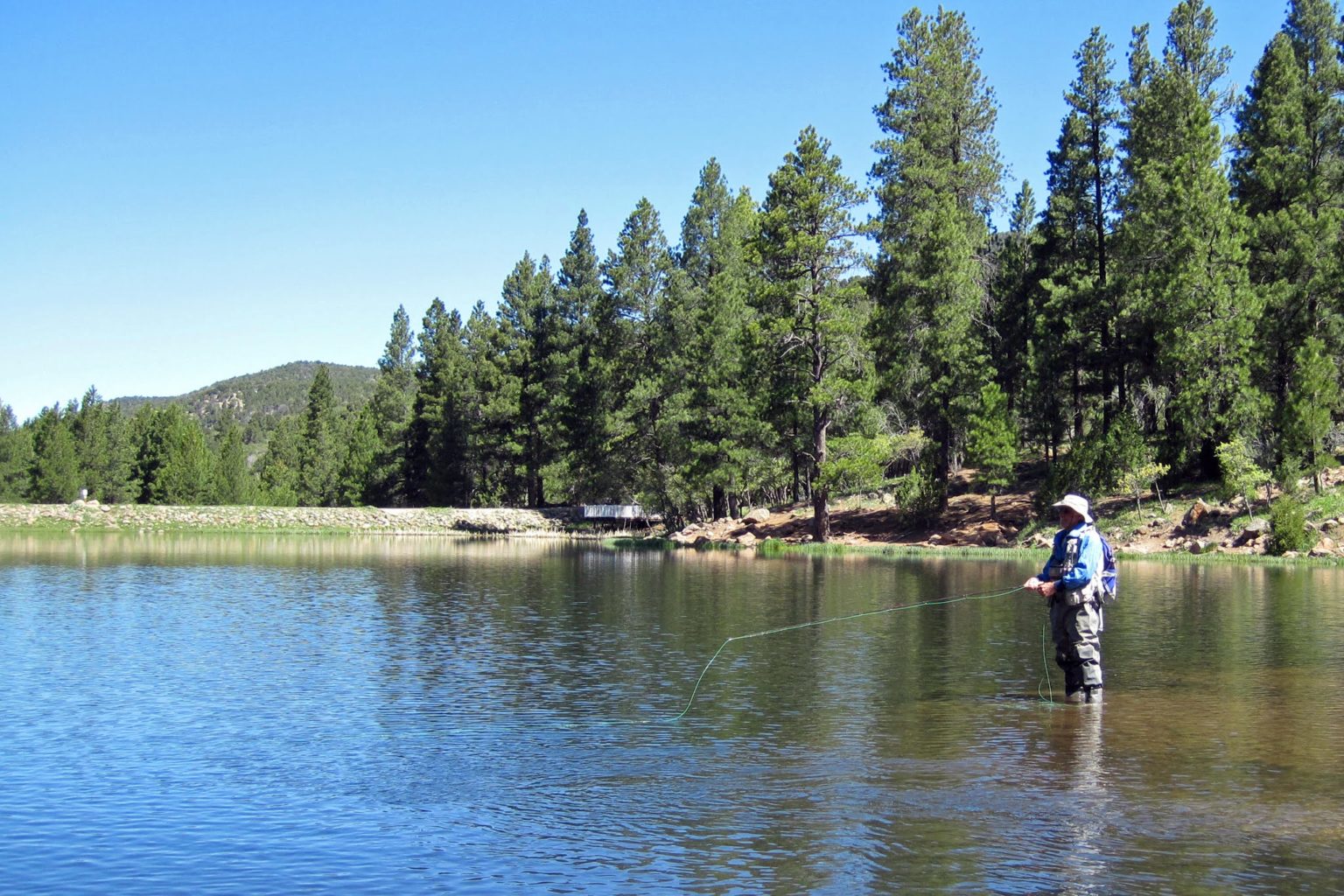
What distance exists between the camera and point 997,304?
5947 centimetres

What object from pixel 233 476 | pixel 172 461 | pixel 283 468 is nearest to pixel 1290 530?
pixel 172 461

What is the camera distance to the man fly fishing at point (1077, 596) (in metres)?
14.4

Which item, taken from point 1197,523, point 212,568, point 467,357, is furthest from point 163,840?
point 467,357

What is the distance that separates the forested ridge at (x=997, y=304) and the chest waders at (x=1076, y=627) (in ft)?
104

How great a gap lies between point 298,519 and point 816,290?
154 ft

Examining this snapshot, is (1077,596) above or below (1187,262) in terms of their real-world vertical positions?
below

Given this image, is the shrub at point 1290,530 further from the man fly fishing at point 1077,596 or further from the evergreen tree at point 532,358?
the evergreen tree at point 532,358

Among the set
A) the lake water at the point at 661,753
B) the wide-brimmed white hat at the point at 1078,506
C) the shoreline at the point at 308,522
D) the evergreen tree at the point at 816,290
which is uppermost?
the evergreen tree at the point at 816,290

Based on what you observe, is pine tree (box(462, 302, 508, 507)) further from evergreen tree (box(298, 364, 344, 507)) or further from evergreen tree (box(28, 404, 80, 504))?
evergreen tree (box(28, 404, 80, 504))

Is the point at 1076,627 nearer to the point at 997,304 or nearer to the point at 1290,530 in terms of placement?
the point at 1290,530

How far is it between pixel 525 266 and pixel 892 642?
6959 centimetres

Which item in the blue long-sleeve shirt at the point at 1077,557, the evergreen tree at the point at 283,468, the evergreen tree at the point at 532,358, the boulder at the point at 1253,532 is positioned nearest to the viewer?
the blue long-sleeve shirt at the point at 1077,557

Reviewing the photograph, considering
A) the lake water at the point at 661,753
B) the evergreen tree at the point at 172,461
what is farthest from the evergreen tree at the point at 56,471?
the lake water at the point at 661,753

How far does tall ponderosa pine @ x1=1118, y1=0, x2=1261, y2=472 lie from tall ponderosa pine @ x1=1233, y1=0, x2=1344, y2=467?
1.58 metres
